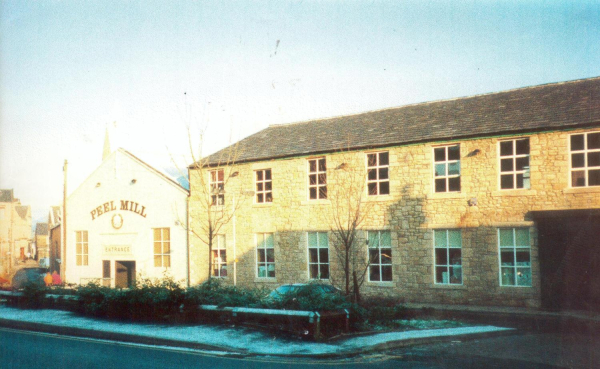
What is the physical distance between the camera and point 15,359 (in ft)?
34.1

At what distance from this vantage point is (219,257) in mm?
26859

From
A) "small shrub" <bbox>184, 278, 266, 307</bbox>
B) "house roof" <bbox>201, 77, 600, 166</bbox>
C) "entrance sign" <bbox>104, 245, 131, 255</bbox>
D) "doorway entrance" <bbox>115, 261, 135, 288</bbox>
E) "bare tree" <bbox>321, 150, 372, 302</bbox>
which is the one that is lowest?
"doorway entrance" <bbox>115, 261, 135, 288</bbox>

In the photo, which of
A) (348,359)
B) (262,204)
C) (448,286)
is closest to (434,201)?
(448,286)

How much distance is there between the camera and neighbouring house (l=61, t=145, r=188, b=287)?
28.5 metres

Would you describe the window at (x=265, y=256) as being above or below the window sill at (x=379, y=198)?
below

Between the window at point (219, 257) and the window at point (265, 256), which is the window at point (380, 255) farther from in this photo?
the window at point (219, 257)

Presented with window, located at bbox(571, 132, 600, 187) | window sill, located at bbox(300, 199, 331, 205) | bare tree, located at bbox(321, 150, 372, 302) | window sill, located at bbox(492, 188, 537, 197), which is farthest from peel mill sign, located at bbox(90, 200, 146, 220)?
window, located at bbox(571, 132, 600, 187)

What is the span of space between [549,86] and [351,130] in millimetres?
8679

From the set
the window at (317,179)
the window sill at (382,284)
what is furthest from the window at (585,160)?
the window at (317,179)

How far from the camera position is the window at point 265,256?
25.1 metres

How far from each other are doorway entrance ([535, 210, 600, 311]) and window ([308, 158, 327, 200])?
9030mm

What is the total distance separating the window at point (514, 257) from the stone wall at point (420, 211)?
9.1 inches

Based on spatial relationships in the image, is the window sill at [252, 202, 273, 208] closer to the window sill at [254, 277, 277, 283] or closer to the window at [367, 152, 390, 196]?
the window sill at [254, 277, 277, 283]

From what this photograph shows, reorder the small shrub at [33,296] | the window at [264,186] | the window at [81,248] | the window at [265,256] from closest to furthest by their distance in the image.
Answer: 1. the small shrub at [33,296]
2. the window at [265,256]
3. the window at [264,186]
4. the window at [81,248]
